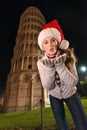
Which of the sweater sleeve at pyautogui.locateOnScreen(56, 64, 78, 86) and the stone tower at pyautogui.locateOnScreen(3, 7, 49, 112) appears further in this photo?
the stone tower at pyautogui.locateOnScreen(3, 7, 49, 112)

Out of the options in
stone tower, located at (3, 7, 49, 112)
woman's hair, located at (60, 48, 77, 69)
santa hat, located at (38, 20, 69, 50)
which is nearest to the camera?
woman's hair, located at (60, 48, 77, 69)

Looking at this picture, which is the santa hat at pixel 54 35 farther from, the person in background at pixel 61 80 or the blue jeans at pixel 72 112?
the blue jeans at pixel 72 112

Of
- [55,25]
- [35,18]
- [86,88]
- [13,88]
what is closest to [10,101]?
[13,88]

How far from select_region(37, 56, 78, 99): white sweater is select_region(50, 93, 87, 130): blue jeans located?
0.08 m

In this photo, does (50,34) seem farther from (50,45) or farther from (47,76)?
(47,76)

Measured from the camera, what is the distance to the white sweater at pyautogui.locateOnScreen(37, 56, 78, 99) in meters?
2.46

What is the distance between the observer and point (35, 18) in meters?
45.6

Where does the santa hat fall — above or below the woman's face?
above

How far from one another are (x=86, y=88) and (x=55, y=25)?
24.8 m

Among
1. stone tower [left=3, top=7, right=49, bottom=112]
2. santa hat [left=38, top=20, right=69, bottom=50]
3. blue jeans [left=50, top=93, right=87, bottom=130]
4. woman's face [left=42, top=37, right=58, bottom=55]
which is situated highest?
stone tower [left=3, top=7, right=49, bottom=112]

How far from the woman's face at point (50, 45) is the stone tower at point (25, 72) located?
83.8 feet

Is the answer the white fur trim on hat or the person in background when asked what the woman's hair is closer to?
the person in background

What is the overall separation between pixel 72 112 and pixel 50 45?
0.98 m

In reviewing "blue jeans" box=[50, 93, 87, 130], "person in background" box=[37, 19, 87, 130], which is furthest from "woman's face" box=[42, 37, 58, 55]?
"blue jeans" box=[50, 93, 87, 130]
